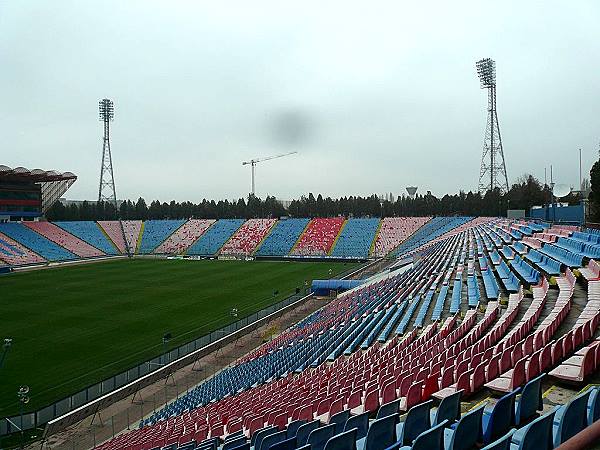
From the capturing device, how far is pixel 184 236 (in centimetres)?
7469

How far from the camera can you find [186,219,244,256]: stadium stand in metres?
67.6

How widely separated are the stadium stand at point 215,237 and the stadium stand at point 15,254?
743 inches

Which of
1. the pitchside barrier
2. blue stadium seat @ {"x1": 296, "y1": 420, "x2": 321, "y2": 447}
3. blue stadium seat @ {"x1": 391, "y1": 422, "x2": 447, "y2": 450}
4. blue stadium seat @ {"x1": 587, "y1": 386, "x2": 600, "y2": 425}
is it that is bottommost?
the pitchside barrier

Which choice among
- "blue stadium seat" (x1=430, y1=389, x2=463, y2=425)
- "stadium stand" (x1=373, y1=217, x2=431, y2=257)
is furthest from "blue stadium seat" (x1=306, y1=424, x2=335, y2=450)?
"stadium stand" (x1=373, y1=217, x2=431, y2=257)

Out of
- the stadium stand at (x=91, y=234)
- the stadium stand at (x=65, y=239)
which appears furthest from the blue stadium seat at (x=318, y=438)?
the stadium stand at (x=91, y=234)

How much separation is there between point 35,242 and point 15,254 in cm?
566

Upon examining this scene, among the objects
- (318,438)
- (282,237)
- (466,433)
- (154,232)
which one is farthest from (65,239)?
(466,433)

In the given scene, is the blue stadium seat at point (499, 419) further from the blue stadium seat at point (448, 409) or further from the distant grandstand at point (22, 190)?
the distant grandstand at point (22, 190)

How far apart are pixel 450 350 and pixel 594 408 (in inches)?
210

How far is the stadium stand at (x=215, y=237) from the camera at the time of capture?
67.6 metres

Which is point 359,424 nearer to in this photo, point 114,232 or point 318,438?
point 318,438

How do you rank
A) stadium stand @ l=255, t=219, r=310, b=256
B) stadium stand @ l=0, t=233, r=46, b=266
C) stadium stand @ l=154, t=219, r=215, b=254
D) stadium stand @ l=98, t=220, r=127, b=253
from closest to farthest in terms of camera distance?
1. stadium stand @ l=0, t=233, r=46, b=266
2. stadium stand @ l=255, t=219, r=310, b=256
3. stadium stand @ l=154, t=219, r=215, b=254
4. stadium stand @ l=98, t=220, r=127, b=253

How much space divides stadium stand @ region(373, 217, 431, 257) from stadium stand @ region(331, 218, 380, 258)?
0.98 metres

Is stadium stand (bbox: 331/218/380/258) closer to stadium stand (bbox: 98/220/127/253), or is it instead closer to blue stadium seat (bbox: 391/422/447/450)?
stadium stand (bbox: 98/220/127/253)
